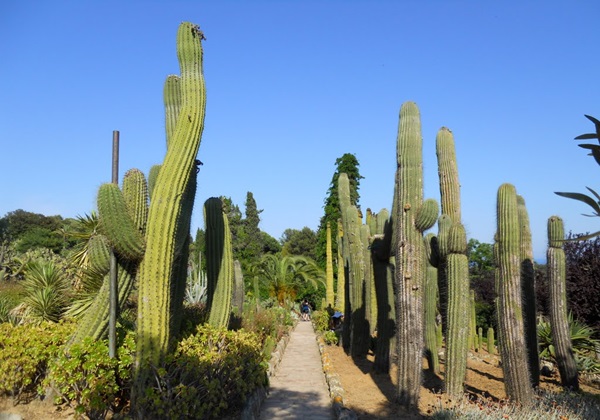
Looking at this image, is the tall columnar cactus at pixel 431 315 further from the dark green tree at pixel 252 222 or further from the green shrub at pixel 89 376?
the dark green tree at pixel 252 222

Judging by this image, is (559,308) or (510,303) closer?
(510,303)

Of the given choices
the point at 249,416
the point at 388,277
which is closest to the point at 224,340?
the point at 249,416

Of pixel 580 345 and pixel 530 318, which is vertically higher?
pixel 530 318

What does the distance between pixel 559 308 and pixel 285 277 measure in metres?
19.9

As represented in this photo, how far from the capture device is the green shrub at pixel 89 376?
5.30m

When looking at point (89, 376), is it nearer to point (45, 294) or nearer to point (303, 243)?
point (45, 294)

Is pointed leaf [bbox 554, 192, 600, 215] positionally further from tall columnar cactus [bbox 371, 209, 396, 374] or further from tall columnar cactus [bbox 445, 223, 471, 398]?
tall columnar cactus [bbox 371, 209, 396, 374]

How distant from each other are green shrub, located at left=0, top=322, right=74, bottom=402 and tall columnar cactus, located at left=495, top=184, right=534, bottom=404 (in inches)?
235

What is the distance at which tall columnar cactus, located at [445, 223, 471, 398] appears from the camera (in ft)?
24.1

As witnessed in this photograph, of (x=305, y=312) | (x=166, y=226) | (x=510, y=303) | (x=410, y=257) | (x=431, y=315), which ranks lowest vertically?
(x=305, y=312)

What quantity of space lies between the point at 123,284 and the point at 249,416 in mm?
2260

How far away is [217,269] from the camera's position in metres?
8.25

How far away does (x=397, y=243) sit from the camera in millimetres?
7512

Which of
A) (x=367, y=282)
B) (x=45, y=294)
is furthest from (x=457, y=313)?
(x=45, y=294)
